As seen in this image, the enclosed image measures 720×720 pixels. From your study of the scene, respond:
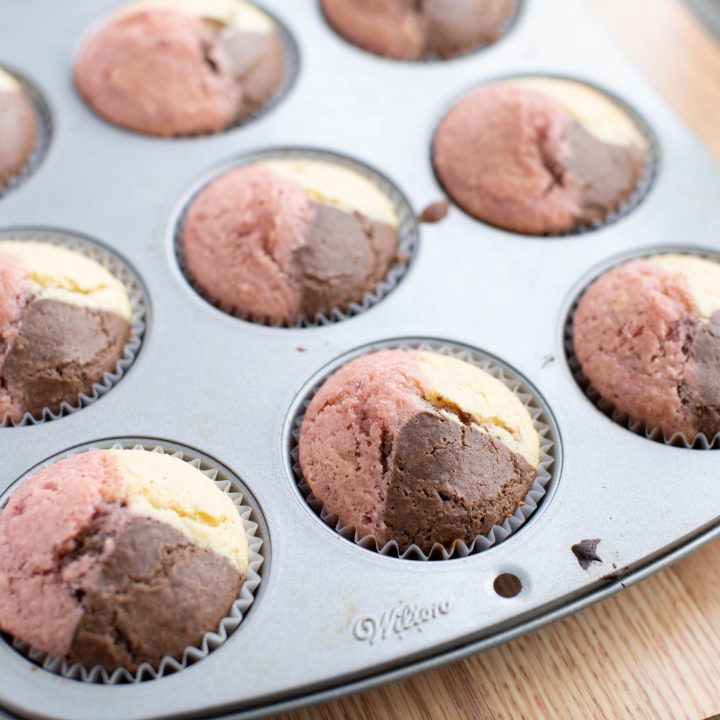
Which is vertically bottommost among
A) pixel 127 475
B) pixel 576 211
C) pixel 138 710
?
pixel 138 710

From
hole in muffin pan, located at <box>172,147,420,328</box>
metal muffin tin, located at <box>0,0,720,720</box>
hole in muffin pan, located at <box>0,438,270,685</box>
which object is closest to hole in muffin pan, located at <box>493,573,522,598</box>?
metal muffin tin, located at <box>0,0,720,720</box>

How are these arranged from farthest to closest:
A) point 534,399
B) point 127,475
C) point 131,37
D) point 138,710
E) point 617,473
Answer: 1. point 131,37
2. point 534,399
3. point 617,473
4. point 127,475
5. point 138,710

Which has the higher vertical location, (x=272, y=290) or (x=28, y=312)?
(x=272, y=290)

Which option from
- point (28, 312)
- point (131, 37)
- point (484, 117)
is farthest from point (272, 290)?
point (131, 37)

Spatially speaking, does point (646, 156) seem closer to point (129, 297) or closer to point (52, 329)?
point (129, 297)

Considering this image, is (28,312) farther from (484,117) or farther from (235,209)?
(484,117)

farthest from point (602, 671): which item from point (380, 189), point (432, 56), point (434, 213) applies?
point (432, 56)

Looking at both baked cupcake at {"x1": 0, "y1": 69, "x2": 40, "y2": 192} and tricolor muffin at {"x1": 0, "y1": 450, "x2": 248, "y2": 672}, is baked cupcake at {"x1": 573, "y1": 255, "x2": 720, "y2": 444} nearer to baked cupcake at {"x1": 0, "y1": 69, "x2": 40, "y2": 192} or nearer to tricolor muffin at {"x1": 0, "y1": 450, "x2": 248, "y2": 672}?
tricolor muffin at {"x1": 0, "y1": 450, "x2": 248, "y2": 672}

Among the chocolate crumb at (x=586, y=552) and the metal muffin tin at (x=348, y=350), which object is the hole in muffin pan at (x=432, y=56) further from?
the chocolate crumb at (x=586, y=552)
